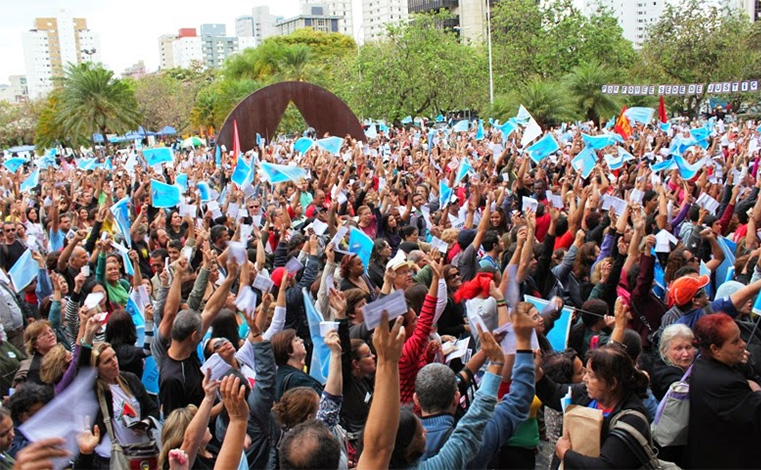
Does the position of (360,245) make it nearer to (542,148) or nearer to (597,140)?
(542,148)

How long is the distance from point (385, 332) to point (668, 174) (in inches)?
458

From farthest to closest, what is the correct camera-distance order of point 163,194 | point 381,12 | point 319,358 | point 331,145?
point 381,12, point 331,145, point 163,194, point 319,358

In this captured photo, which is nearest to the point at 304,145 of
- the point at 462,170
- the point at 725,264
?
the point at 462,170

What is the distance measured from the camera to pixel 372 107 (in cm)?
3969

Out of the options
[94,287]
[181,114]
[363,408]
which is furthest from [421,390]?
[181,114]

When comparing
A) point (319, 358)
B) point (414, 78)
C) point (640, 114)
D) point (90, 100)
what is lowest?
point (319, 358)

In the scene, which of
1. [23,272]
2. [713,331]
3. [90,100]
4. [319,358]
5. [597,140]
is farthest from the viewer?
[90,100]

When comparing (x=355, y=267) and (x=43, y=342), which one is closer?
(x=43, y=342)

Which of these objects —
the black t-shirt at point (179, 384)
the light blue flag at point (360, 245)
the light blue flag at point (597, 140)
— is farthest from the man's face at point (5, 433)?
the light blue flag at point (597, 140)

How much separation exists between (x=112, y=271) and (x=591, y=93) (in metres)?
31.1

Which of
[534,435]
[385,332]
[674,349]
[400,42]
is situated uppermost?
[400,42]

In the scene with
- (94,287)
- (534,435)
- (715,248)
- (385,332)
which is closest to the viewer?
(385,332)

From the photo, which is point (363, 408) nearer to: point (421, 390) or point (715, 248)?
point (421, 390)

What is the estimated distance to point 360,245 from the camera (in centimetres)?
771
